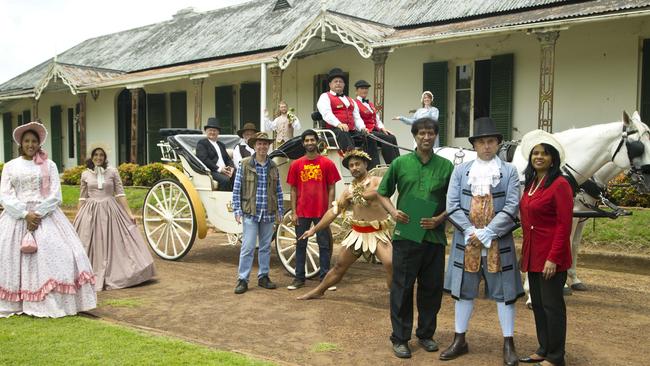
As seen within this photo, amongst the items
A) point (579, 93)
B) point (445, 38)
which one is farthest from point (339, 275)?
point (579, 93)

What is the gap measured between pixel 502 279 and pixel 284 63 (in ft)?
37.8

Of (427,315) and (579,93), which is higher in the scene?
(579,93)

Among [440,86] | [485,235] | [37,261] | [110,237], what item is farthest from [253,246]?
[440,86]

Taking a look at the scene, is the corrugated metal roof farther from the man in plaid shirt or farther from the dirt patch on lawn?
the dirt patch on lawn

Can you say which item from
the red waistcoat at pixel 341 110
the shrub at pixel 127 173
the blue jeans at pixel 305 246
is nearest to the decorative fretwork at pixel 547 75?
the red waistcoat at pixel 341 110

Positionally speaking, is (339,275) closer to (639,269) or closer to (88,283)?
(88,283)

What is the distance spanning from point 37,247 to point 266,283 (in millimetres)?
2586

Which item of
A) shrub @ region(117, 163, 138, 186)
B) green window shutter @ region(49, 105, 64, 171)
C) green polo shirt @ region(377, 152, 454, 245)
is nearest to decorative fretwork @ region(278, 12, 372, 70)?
shrub @ region(117, 163, 138, 186)

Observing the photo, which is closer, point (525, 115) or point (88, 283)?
point (88, 283)

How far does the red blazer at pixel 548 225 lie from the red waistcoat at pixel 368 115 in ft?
12.5

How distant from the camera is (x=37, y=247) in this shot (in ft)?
20.2

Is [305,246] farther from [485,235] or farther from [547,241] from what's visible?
[547,241]

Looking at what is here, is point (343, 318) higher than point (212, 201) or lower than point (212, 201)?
lower

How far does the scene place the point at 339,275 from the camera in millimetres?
6379
